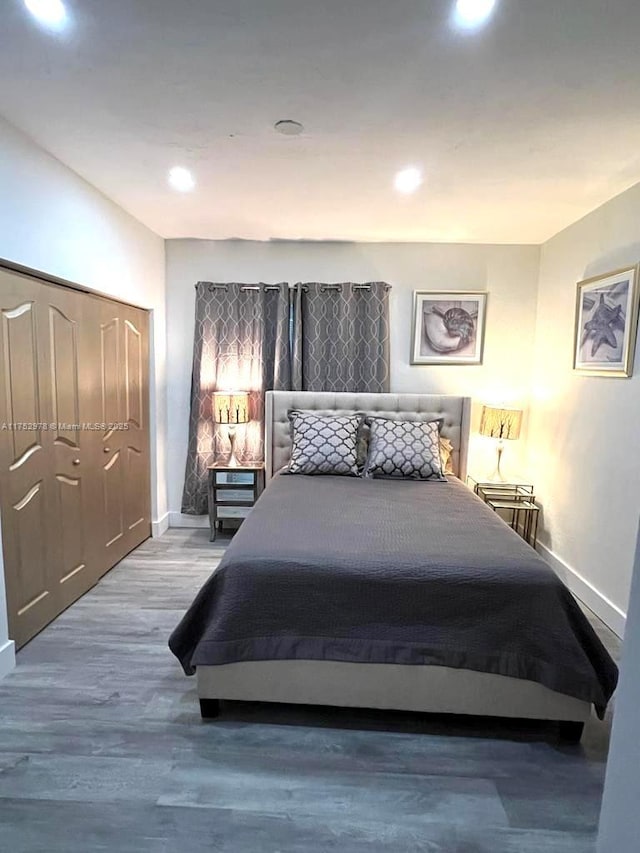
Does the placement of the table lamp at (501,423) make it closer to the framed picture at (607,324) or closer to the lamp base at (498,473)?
the lamp base at (498,473)

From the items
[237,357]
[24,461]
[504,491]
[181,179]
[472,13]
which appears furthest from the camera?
[237,357]

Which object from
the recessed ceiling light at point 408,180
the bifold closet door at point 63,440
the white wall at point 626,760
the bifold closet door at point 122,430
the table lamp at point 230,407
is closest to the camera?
the white wall at point 626,760

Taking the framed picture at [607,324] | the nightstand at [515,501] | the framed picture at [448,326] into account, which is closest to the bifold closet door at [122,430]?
the framed picture at [448,326]

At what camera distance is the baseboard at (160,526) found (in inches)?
154

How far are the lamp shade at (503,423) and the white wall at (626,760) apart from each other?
2.88 metres

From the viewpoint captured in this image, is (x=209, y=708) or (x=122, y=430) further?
(x=122, y=430)

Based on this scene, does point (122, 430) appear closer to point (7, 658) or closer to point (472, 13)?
point (7, 658)

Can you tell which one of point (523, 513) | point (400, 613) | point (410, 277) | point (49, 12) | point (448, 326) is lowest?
point (523, 513)

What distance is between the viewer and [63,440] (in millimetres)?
2662

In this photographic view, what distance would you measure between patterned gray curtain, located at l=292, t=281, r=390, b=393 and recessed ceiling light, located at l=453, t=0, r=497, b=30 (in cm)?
239

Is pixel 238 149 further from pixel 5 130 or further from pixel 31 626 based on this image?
pixel 31 626

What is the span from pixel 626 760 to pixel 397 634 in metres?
1.01

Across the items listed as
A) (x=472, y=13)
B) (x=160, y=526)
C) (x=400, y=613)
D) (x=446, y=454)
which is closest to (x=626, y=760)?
(x=400, y=613)

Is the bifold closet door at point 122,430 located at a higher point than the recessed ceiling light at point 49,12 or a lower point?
lower
